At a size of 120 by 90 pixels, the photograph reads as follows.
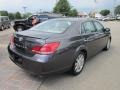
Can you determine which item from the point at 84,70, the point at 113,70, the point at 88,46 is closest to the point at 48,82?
the point at 84,70

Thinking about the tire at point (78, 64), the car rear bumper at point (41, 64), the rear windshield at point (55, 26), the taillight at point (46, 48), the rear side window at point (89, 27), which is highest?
the rear windshield at point (55, 26)

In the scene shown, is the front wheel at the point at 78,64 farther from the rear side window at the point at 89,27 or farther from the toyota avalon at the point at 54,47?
the rear side window at the point at 89,27

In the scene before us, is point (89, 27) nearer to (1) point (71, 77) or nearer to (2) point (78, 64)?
(2) point (78, 64)

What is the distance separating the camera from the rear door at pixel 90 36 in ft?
16.6

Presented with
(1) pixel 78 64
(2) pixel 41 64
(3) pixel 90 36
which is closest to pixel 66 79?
(1) pixel 78 64

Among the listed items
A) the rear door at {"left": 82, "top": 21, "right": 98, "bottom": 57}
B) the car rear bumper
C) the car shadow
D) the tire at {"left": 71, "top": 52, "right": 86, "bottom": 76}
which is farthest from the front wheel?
the car rear bumper

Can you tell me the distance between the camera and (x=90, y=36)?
5328mm

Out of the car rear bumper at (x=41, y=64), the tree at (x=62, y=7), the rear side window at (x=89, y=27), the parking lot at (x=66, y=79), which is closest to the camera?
the car rear bumper at (x=41, y=64)

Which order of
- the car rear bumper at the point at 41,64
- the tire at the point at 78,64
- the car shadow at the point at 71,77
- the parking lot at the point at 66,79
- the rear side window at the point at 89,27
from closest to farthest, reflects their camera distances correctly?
the car rear bumper at the point at 41,64 < the parking lot at the point at 66,79 < the car shadow at the point at 71,77 < the tire at the point at 78,64 < the rear side window at the point at 89,27

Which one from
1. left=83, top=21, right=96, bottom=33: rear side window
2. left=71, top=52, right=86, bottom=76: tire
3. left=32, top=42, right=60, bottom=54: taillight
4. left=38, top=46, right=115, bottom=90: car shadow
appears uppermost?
left=83, top=21, right=96, bottom=33: rear side window

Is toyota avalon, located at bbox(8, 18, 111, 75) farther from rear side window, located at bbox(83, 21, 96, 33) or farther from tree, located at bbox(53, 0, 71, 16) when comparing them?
tree, located at bbox(53, 0, 71, 16)

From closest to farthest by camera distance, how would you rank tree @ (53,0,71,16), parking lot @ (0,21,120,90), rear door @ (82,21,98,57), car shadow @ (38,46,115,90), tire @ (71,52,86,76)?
parking lot @ (0,21,120,90) < car shadow @ (38,46,115,90) < tire @ (71,52,86,76) < rear door @ (82,21,98,57) < tree @ (53,0,71,16)

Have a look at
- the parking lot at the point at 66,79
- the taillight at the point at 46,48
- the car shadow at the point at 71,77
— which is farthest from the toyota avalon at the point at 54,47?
the parking lot at the point at 66,79

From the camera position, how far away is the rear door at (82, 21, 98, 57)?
5066 mm
